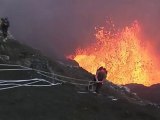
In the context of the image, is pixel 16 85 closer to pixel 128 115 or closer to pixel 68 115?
pixel 68 115

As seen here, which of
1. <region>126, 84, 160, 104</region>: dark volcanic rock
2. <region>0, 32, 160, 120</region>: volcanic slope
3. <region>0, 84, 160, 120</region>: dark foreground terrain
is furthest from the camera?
<region>126, 84, 160, 104</region>: dark volcanic rock

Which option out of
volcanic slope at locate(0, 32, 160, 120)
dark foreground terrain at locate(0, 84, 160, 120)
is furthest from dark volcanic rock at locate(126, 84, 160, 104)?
dark foreground terrain at locate(0, 84, 160, 120)

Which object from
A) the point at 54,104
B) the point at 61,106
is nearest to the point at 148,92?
the point at 61,106

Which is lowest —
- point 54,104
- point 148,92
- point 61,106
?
point 61,106

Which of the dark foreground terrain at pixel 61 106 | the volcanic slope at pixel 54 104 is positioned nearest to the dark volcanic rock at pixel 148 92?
the volcanic slope at pixel 54 104

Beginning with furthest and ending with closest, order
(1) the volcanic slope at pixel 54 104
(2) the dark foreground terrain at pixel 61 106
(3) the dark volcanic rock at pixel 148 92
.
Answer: (3) the dark volcanic rock at pixel 148 92, (1) the volcanic slope at pixel 54 104, (2) the dark foreground terrain at pixel 61 106

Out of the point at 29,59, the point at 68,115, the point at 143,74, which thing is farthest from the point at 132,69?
the point at 68,115

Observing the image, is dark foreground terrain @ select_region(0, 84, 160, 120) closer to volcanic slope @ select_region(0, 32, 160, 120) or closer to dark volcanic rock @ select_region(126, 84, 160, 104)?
volcanic slope @ select_region(0, 32, 160, 120)

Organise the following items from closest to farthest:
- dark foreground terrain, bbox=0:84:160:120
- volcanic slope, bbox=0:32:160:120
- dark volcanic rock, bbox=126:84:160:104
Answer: dark foreground terrain, bbox=0:84:160:120
volcanic slope, bbox=0:32:160:120
dark volcanic rock, bbox=126:84:160:104

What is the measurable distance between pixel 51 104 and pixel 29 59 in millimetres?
19918

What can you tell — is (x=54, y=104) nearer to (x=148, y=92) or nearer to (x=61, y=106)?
(x=61, y=106)

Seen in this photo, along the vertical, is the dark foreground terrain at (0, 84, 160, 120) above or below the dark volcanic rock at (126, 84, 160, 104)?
below

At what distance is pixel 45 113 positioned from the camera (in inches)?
1393

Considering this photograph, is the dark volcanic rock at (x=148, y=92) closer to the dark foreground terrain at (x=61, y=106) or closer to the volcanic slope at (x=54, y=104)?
the volcanic slope at (x=54, y=104)
